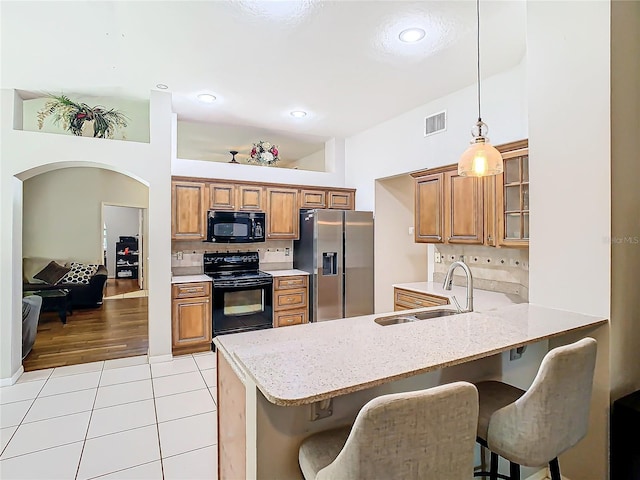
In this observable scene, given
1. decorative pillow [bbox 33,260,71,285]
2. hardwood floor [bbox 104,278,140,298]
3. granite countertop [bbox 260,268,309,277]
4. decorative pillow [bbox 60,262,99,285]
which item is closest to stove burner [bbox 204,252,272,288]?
granite countertop [bbox 260,268,309,277]

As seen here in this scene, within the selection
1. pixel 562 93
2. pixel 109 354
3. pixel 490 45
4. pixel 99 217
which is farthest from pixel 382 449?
pixel 99 217

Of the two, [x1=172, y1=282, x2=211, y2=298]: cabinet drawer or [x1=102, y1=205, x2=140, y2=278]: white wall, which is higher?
[x1=102, y1=205, x2=140, y2=278]: white wall

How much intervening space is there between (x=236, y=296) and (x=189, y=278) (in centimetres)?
65

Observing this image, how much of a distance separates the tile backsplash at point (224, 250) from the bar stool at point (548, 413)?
4.24m

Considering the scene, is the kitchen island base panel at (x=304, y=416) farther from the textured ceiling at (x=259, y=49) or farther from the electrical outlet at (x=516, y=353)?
the textured ceiling at (x=259, y=49)

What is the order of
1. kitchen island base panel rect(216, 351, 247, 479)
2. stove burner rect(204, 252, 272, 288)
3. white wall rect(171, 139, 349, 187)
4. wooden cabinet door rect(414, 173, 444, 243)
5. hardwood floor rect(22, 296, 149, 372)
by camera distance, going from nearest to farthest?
1. kitchen island base panel rect(216, 351, 247, 479)
2. wooden cabinet door rect(414, 173, 444, 243)
3. hardwood floor rect(22, 296, 149, 372)
4. stove burner rect(204, 252, 272, 288)
5. white wall rect(171, 139, 349, 187)

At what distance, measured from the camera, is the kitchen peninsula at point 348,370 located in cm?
112

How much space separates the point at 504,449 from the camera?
1319 mm

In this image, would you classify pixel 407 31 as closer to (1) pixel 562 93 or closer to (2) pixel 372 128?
(1) pixel 562 93

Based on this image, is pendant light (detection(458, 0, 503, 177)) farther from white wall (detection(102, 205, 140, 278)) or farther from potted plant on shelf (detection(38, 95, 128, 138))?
white wall (detection(102, 205, 140, 278))

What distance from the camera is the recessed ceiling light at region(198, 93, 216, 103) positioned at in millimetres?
3898

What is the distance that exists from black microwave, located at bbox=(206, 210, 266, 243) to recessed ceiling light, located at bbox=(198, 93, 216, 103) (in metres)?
1.36

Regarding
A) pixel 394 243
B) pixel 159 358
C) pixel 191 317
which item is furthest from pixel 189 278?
pixel 394 243

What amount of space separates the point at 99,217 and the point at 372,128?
19.8 ft
